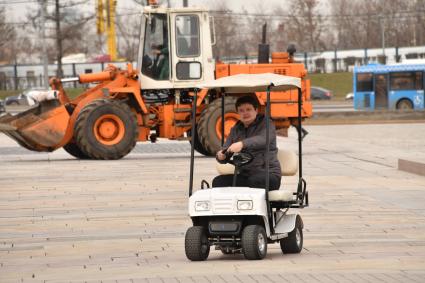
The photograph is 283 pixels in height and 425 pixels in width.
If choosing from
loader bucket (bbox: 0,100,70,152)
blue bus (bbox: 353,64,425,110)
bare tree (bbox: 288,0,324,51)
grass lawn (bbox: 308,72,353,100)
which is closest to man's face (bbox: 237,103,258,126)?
loader bucket (bbox: 0,100,70,152)

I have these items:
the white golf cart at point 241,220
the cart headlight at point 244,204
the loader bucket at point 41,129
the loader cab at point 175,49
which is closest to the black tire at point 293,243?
the white golf cart at point 241,220

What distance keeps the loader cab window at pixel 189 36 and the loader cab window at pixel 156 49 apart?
0.97 feet

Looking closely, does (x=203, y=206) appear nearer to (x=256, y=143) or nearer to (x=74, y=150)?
(x=256, y=143)

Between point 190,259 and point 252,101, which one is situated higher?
point 252,101

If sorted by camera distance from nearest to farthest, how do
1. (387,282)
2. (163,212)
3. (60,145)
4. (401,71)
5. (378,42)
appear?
(387,282), (163,212), (60,145), (401,71), (378,42)

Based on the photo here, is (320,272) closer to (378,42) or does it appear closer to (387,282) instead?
(387,282)

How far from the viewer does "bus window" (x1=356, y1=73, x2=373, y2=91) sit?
209 ft

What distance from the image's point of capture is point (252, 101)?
42.4 ft

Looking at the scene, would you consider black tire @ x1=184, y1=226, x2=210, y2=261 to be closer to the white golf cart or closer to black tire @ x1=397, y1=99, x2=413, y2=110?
the white golf cart

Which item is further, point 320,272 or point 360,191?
point 360,191

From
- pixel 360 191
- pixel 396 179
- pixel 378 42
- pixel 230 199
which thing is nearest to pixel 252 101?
pixel 230 199

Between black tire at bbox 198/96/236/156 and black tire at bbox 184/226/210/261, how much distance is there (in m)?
16.0

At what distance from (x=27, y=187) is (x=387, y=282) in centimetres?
1229

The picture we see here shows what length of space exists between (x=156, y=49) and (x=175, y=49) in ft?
1.71
